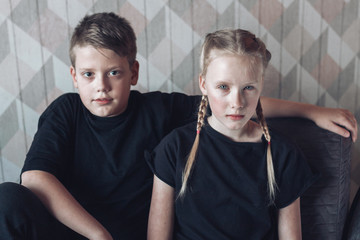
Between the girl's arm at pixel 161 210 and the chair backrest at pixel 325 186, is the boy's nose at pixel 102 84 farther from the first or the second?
the chair backrest at pixel 325 186

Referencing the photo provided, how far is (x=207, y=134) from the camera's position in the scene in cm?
114

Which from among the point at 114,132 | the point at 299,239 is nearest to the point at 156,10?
the point at 114,132

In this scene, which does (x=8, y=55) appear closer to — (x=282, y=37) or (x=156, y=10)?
(x=156, y=10)

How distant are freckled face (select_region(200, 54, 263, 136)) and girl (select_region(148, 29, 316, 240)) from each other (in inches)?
0.7

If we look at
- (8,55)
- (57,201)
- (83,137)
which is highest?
(8,55)

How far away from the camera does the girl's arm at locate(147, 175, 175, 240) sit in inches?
44.5

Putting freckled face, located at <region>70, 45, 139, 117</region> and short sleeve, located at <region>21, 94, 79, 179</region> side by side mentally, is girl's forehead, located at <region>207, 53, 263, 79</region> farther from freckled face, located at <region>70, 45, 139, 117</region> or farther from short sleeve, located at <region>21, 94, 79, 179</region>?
short sleeve, located at <region>21, 94, 79, 179</region>

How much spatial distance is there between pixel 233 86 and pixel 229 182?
296 millimetres

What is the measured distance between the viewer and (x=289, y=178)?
1112 mm

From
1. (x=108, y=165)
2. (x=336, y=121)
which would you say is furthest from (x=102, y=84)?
(x=336, y=121)

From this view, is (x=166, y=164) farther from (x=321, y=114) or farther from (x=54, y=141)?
(x=321, y=114)

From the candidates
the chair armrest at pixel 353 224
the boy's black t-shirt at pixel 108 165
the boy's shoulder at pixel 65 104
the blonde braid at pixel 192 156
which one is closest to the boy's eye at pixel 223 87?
the blonde braid at pixel 192 156

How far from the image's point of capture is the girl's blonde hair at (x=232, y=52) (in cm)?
102

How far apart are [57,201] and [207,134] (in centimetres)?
49
